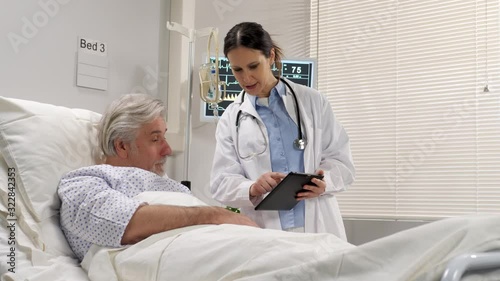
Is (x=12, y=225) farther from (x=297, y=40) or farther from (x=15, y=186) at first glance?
(x=297, y=40)

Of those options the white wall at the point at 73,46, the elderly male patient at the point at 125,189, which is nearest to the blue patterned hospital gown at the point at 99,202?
the elderly male patient at the point at 125,189

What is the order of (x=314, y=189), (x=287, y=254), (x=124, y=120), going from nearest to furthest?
(x=287, y=254) → (x=124, y=120) → (x=314, y=189)

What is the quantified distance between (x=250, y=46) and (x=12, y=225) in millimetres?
991

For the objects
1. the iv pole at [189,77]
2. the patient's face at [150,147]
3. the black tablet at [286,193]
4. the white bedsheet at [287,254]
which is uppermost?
the iv pole at [189,77]

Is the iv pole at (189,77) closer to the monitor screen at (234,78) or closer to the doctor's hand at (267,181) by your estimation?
the monitor screen at (234,78)

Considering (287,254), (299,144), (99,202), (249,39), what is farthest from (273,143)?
(287,254)

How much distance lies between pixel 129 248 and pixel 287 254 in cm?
52

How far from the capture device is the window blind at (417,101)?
2.86m

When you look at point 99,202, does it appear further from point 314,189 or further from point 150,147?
point 314,189

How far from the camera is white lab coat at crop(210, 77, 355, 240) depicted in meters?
2.05

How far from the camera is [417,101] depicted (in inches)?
118

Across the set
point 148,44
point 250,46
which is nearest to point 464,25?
point 250,46

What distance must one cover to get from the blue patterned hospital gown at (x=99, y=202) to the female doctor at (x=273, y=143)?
39 centimetres

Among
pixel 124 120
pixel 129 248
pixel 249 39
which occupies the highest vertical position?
pixel 249 39
